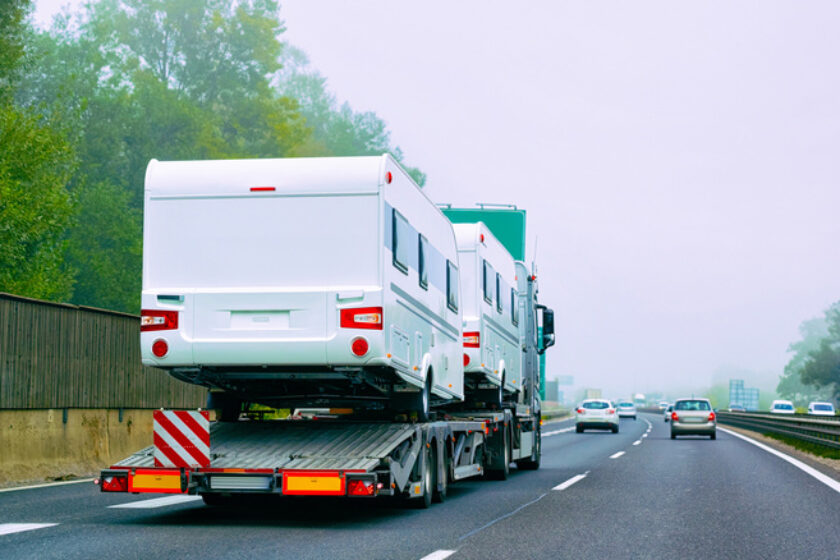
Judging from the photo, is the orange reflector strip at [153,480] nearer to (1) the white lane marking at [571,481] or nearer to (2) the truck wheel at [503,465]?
(1) the white lane marking at [571,481]

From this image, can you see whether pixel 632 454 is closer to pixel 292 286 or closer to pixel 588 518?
pixel 588 518

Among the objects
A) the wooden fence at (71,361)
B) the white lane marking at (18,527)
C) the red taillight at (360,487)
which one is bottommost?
the white lane marking at (18,527)

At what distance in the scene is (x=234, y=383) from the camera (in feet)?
38.5

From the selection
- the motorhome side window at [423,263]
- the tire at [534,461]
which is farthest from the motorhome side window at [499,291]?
the motorhome side window at [423,263]

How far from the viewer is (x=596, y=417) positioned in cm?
4484

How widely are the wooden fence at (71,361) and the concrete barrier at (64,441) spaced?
0.60ft

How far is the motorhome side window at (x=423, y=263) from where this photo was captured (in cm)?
1238

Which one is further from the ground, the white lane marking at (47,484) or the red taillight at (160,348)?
the red taillight at (160,348)

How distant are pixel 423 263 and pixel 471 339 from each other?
3.65m

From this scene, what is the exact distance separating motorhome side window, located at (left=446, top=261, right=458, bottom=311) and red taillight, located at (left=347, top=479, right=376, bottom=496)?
4.39 meters

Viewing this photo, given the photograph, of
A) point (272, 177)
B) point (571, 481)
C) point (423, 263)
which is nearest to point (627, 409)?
point (571, 481)

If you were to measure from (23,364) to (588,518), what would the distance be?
27.3ft

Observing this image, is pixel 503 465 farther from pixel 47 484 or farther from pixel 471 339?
pixel 47 484

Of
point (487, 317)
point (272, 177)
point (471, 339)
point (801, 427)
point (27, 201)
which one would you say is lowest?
point (801, 427)
